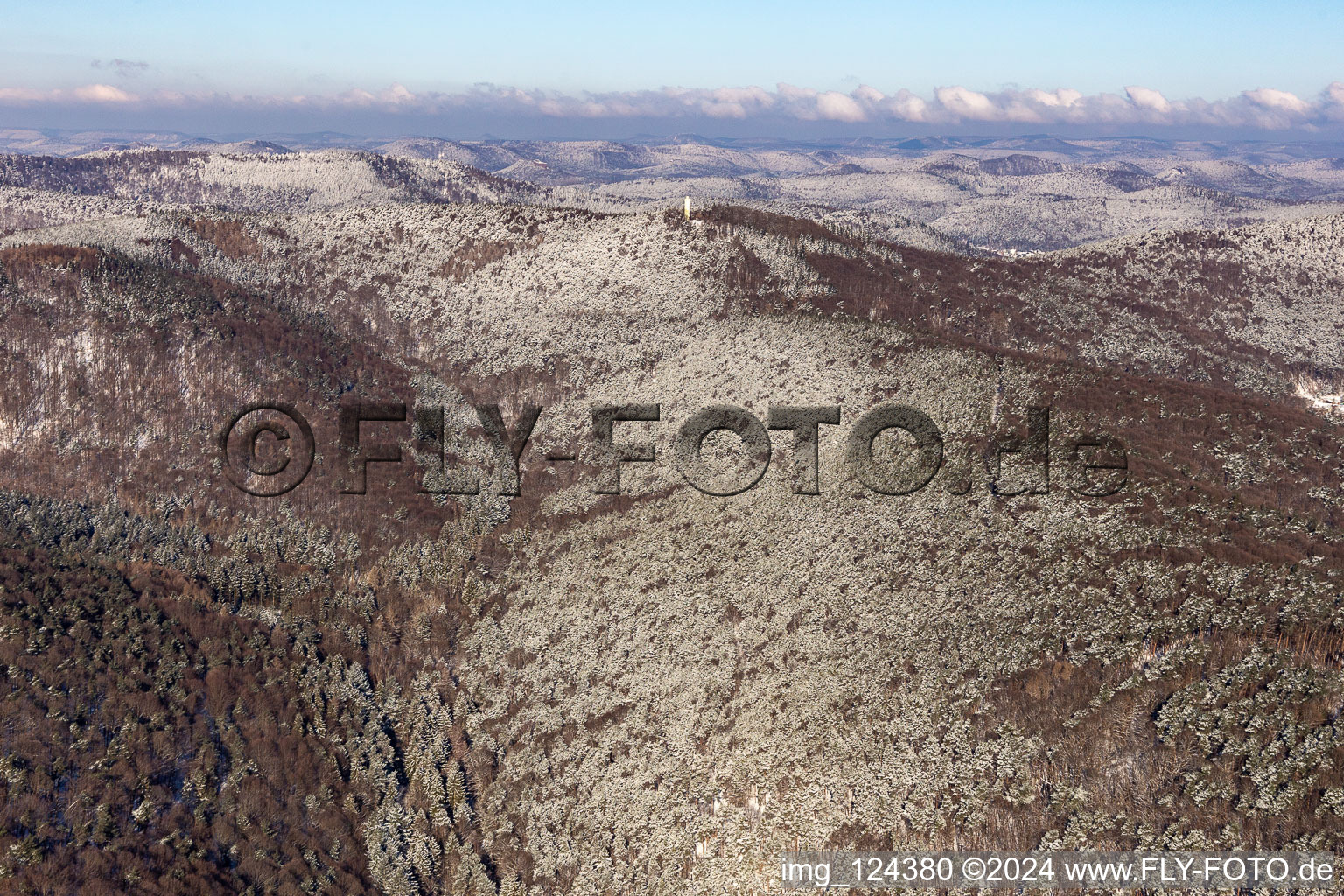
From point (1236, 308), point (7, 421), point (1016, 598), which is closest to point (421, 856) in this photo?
point (1016, 598)

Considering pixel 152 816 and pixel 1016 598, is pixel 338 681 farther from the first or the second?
pixel 1016 598

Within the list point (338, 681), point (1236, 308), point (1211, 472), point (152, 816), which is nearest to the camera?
point (152, 816)

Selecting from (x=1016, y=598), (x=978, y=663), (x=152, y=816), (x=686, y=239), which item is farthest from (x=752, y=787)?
(x=686, y=239)

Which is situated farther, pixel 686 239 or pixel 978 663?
pixel 686 239

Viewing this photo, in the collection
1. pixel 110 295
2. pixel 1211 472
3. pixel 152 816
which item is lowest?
pixel 152 816

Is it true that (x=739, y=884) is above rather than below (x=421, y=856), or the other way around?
above

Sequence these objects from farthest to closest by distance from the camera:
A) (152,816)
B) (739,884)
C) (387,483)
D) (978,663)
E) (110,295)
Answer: (110,295), (387,483), (152,816), (978,663), (739,884)
